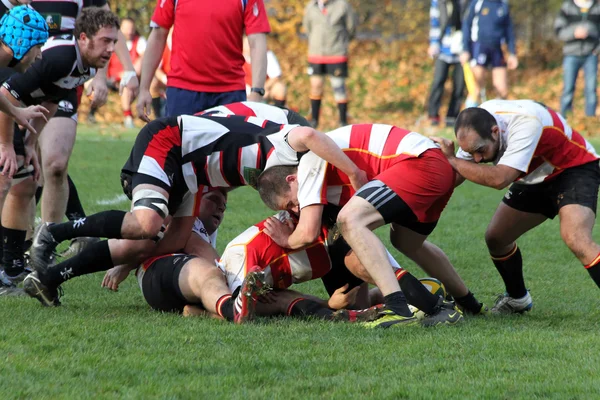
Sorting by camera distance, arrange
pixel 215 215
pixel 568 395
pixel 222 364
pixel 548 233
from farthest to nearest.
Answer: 1. pixel 548 233
2. pixel 215 215
3. pixel 222 364
4. pixel 568 395

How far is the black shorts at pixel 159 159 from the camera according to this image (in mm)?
5824

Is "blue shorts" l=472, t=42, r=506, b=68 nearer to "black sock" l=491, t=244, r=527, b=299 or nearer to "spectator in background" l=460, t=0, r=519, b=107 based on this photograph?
"spectator in background" l=460, t=0, r=519, b=107

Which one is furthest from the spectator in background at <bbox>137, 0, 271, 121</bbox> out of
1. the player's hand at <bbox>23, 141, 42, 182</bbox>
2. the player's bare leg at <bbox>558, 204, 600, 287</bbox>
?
the player's bare leg at <bbox>558, 204, 600, 287</bbox>

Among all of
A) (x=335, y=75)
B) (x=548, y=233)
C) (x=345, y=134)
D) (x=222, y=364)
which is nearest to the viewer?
(x=222, y=364)

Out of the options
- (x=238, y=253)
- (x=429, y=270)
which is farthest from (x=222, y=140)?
(x=429, y=270)

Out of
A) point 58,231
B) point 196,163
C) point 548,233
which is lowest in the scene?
point 548,233

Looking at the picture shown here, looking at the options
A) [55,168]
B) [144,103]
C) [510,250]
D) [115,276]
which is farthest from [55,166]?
[510,250]

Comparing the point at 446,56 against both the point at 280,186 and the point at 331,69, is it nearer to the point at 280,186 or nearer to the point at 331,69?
the point at 331,69

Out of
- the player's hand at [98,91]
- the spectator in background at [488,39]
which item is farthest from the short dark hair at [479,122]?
the spectator in background at [488,39]

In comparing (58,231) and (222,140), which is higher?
(222,140)

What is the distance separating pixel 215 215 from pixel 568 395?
3.22 metres

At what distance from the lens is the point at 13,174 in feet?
21.0

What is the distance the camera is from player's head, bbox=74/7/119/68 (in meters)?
6.80

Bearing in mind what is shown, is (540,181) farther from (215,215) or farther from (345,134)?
(215,215)
